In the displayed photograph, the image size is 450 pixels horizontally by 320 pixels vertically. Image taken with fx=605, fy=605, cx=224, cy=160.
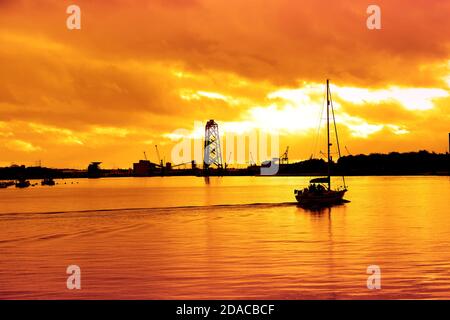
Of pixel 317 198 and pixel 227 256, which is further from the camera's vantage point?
pixel 317 198

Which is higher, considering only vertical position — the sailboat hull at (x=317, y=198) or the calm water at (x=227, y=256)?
the sailboat hull at (x=317, y=198)

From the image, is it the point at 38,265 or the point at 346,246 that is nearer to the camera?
the point at 38,265

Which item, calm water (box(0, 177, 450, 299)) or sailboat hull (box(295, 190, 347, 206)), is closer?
calm water (box(0, 177, 450, 299))

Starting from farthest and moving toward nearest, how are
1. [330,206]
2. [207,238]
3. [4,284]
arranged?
[330,206] < [207,238] < [4,284]

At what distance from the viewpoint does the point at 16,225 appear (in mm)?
61312

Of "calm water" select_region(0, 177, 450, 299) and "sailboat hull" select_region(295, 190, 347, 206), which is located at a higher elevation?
"sailboat hull" select_region(295, 190, 347, 206)

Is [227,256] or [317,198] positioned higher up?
[317,198]

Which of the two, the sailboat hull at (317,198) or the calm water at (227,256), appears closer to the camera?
the calm water at (227,256)
